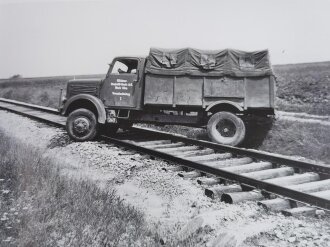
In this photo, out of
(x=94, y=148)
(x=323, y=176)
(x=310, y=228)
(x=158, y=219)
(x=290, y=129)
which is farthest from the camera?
(x=290, y=129)

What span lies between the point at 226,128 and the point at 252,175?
3.89 metres

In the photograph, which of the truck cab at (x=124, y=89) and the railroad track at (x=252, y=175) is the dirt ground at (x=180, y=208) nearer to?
the railroad track at (x=252, y=175)

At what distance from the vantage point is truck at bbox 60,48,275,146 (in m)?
9.50

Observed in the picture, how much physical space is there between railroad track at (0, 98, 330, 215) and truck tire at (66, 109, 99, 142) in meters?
0.86

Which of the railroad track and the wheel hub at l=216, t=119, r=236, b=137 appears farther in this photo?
the wheel hub at l=216, t=119, r=236, b=137

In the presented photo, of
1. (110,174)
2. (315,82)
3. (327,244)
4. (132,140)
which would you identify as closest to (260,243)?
(327,244)

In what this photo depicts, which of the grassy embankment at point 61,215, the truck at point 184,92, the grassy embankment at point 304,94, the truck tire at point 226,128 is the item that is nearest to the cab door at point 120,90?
the truck at point 184,92

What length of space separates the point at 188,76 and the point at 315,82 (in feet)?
52.8

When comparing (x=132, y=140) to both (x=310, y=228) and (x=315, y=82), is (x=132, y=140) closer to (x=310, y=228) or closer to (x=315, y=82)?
(x=310, y=228)

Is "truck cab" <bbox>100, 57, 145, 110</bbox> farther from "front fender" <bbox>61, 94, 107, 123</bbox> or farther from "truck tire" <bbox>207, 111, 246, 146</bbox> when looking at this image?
"truck tire" <bbox>207, 111, 246, 146</bbox>

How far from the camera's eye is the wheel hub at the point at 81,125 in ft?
31.8

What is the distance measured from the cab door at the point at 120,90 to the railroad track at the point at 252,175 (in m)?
1.17

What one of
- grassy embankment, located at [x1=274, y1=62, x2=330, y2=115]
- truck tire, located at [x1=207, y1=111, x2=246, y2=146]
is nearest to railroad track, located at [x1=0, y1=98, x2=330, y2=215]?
truck tire, located at [x1=207, y1=111, x2=246, y2=146]

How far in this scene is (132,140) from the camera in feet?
32.3
